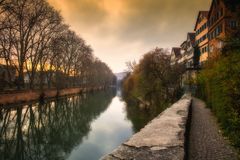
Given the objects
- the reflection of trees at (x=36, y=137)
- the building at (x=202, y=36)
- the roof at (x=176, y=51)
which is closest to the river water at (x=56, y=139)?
the reflection of trees at (x=36, y=137)

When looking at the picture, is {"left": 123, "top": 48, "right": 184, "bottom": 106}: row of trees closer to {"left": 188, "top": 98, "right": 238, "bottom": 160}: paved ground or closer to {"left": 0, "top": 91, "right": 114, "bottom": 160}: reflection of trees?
{"left": 0, "top": 91, "right": 114, "bottom": 160}: reflection of trees

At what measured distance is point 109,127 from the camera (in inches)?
774

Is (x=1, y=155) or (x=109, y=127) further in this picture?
(x=109, y=127)

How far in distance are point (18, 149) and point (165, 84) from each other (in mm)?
25907

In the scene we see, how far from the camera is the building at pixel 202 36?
4797cm

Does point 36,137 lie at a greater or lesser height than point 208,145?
lesser

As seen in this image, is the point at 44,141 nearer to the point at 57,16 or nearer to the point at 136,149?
the point at 136,149

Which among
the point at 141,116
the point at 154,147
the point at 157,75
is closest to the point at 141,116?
the point at 141,116

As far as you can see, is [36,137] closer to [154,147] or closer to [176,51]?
[154,147]

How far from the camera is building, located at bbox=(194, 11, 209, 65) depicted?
47969 millimetres

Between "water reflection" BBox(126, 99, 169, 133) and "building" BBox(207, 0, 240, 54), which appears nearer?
"water reflection" BBox(126, 99, 169, 133)

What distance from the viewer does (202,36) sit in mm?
51000

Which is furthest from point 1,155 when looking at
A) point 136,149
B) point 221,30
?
point 221,30

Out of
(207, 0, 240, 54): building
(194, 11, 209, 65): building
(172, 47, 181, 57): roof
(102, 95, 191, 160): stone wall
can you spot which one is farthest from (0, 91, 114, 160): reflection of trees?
(172, 47, 181, 57): roof
